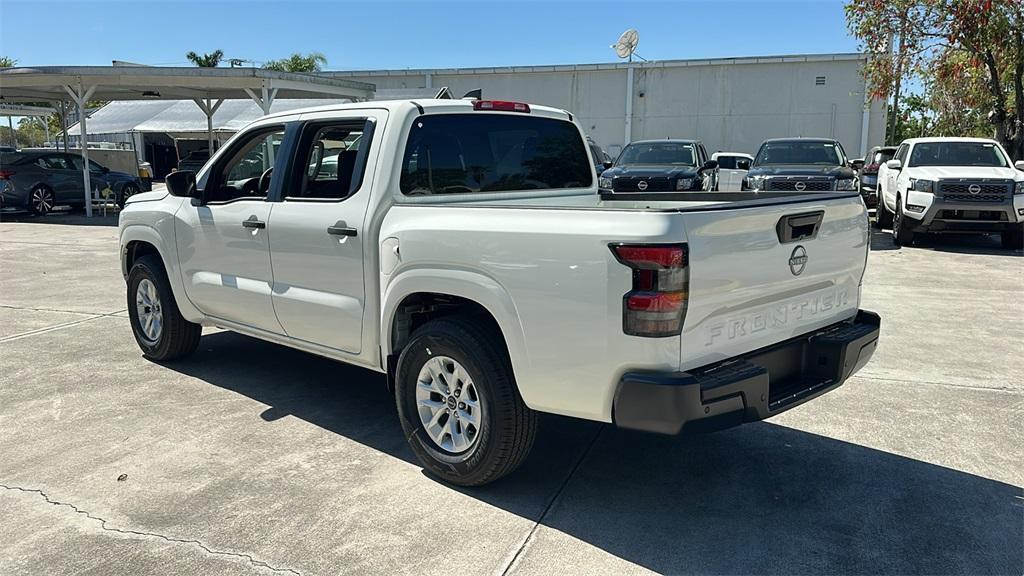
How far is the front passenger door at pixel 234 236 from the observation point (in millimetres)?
4695

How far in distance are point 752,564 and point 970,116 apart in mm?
27818

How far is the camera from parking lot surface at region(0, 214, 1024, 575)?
3.10 metres

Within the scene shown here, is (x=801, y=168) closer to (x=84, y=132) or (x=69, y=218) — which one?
(x=84, y=132)

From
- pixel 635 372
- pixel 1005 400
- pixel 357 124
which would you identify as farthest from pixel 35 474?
pixel 1005 400

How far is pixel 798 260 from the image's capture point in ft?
11.2

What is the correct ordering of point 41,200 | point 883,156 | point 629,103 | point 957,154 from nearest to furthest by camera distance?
point 957,154, point 883,156, point 41,200, point 629,103

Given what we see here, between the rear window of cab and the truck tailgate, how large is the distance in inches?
66.7

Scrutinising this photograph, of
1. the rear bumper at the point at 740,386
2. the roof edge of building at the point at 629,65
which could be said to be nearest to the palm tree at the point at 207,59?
the roof edge of building at the point at 629,65

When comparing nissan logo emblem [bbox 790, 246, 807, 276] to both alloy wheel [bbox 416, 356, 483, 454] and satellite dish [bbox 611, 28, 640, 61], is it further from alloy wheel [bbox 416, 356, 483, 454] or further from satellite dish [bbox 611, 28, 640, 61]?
satellite dish [bbox 611, 28, 640, 61]

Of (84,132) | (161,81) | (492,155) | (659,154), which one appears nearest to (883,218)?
(659,154)

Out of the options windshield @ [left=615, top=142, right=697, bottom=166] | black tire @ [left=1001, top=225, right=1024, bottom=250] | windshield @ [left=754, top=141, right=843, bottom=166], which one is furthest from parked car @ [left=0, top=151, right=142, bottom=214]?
black tire @ [left=1001, top=225, right=1024, bottom=250]

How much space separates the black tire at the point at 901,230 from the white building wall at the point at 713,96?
45.5 ft

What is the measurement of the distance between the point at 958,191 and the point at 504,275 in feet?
36.4

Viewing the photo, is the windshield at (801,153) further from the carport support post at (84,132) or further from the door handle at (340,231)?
the carport support post at (84,132)
